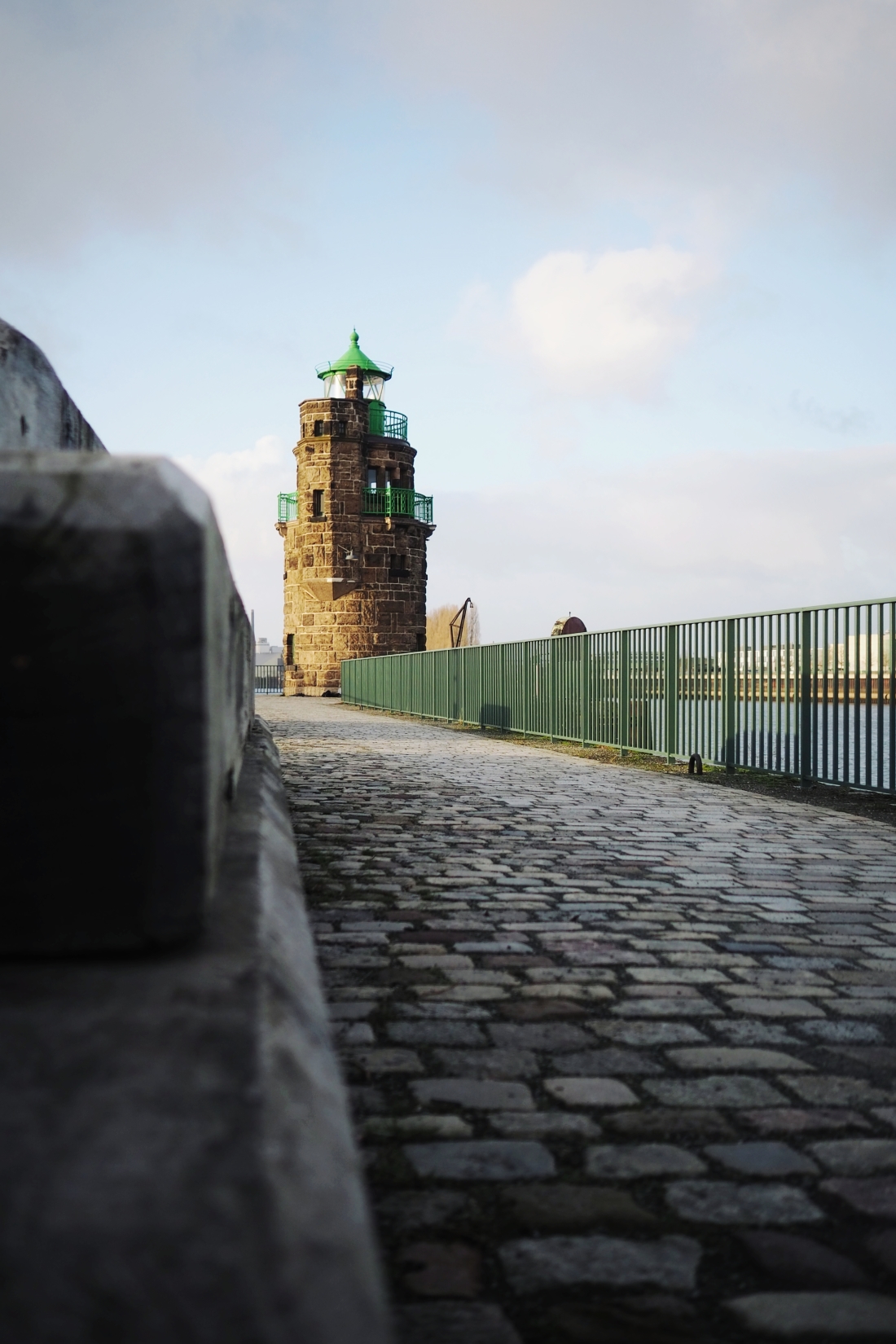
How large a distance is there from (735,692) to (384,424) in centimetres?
3443

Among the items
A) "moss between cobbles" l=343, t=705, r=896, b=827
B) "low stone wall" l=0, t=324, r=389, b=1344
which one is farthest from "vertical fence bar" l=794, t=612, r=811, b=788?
"low stone wall" l=0, t=324, r=389, b=1344

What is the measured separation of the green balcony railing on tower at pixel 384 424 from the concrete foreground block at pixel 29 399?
41.2 meters

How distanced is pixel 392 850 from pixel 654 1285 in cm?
411

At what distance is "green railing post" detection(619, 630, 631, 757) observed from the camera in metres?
13.2

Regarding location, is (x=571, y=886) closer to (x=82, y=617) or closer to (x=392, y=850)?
(x=392, y=850)

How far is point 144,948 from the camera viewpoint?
1.20 metres

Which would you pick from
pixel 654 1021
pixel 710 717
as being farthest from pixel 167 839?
pixel 710 717

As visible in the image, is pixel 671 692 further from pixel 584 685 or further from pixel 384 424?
pixel 384 424

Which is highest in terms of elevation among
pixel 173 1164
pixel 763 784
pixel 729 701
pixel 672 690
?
pixel 672 690

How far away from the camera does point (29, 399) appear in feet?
7.64

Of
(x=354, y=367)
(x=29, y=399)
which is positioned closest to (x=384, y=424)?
(x=354, y=367)

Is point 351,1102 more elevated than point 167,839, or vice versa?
point 167,839

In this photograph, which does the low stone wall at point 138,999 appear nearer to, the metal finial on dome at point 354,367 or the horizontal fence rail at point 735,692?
the horizontal fence rail at point 735,692

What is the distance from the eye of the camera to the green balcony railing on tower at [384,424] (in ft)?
141
